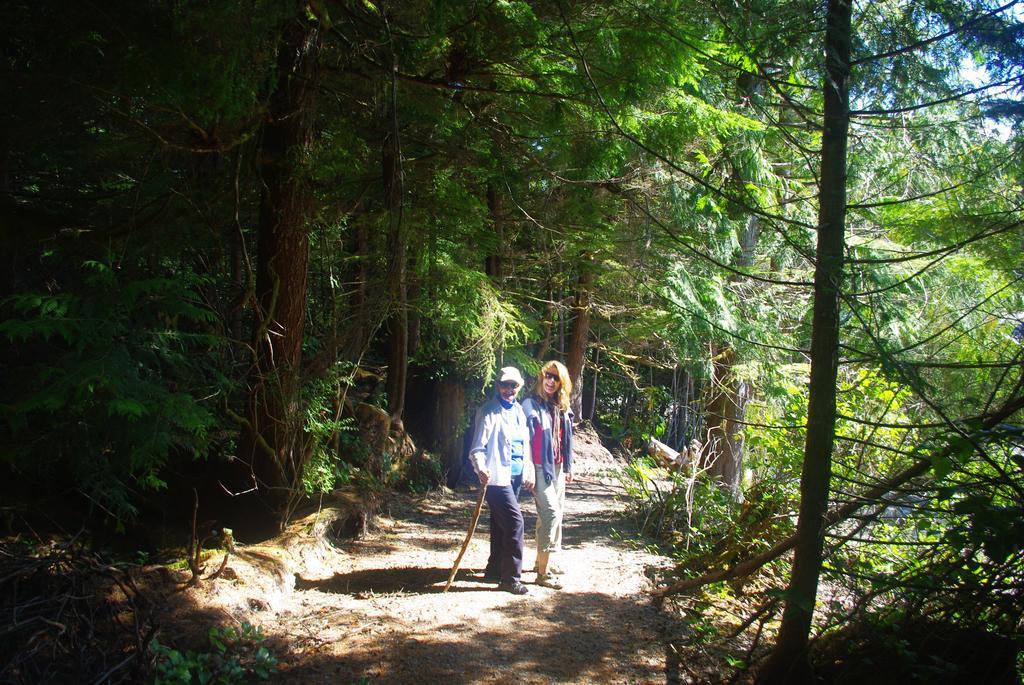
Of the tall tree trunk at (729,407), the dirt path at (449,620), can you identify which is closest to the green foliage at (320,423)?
the dirt path at (449,620)

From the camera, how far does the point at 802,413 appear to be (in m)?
6.63

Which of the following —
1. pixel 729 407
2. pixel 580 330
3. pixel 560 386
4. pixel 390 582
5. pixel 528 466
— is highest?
pixel 580 330

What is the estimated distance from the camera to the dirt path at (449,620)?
490 centimetres

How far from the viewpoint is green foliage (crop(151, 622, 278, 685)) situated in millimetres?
4328

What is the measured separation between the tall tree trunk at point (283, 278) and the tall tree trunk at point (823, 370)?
482 cm

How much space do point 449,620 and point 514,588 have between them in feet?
3.02

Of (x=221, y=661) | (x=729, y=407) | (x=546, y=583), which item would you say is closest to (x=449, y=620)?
(x=546, y=583)

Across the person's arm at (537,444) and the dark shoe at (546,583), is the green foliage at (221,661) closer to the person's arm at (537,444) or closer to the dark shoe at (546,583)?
the dark shoe at (546,583)

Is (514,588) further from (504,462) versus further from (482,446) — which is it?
(482,446)

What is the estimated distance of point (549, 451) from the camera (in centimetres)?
684

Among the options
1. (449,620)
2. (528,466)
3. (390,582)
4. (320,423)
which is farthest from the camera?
(320,423)

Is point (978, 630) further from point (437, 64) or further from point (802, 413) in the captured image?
point (437, 64)

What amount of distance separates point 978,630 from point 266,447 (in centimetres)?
636

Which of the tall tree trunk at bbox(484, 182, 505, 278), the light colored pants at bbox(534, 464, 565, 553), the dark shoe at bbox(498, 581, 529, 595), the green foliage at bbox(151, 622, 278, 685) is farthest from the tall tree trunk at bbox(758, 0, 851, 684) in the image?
the tall tree trunk at bbox(484, 182, 505, 278)
